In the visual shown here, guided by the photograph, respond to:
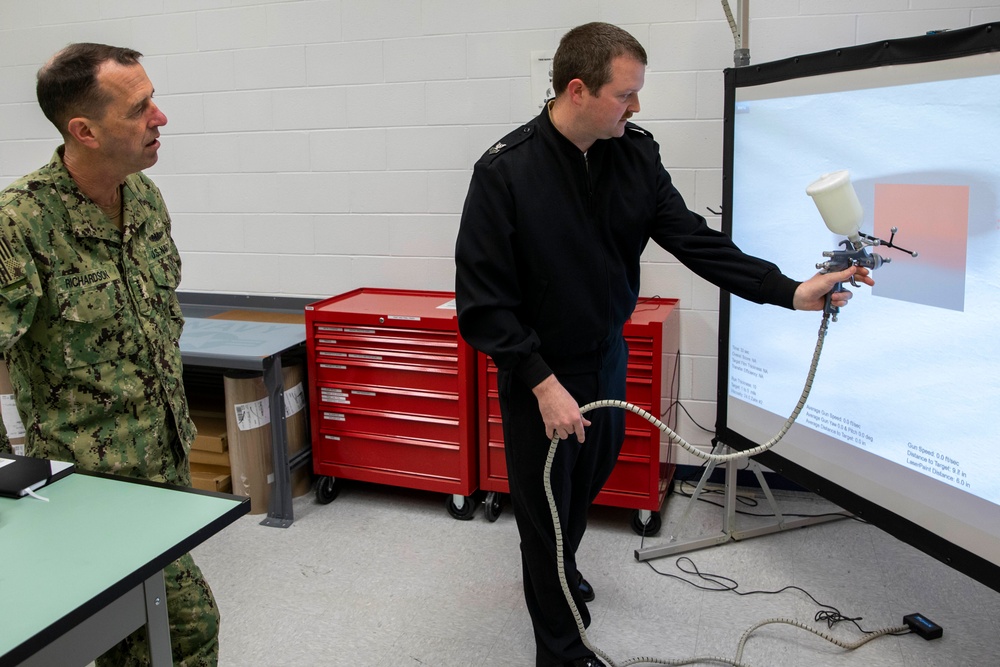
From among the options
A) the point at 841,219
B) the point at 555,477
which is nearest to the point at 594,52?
the point at 841,219

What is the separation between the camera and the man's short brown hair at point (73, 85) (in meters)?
1.57

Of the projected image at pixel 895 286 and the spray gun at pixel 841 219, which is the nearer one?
the spray gun at pixel 841 219

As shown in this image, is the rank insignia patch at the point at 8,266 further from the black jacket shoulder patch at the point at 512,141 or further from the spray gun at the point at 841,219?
the spray gun at the point at 841,219

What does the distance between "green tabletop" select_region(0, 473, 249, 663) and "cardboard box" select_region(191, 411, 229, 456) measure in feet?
5.33

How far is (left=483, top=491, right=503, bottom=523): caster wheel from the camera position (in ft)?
9.73

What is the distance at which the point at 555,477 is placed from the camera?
1967 mm

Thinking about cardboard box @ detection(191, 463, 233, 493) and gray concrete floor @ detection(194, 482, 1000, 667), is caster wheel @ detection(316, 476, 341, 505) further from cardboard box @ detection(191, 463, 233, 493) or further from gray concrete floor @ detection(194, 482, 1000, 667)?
cardboard box @ detection(191, 463, 233, 493)

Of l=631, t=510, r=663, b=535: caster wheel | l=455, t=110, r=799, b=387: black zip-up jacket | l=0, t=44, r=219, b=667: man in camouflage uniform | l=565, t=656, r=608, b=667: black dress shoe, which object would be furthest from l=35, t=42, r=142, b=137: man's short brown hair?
l=631, t=510, r=663, b=535: caster wheel

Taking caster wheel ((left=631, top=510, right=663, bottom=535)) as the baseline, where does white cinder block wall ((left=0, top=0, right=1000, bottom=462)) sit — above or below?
above

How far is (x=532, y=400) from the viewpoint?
1.93m

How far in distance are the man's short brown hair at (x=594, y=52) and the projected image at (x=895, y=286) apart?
24.1 inches

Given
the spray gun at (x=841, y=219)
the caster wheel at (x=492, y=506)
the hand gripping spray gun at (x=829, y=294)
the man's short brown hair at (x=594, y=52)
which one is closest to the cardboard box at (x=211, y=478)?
the caster wheel at (x=492, y=506)

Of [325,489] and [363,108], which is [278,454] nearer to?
[325,489]

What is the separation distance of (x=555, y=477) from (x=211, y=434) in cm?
170
